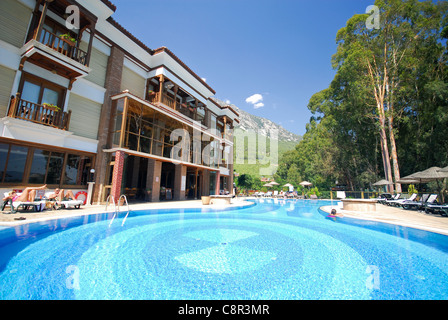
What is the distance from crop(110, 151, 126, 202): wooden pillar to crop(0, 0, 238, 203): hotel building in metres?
0.05

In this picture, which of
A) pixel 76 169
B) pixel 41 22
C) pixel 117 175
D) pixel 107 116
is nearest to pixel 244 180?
pixel 117 175

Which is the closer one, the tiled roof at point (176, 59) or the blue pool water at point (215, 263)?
the blue pool water at point (215, 263)

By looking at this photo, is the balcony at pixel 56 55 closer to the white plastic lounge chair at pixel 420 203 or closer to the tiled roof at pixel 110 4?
the tiled roof at pixel 110 4

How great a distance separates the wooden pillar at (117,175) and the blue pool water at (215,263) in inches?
141

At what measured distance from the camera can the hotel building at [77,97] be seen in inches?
312

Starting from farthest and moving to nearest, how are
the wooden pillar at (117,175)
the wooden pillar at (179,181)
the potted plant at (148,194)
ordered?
the wooden pillar at (179,181) < the potted plant at (148,194) < the wooden pillar at (117,175)

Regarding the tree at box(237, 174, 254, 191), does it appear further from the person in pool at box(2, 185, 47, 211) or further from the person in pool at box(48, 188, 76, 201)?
the person in pool at box(2, 185, 47, 211)

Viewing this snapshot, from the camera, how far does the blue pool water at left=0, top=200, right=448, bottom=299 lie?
258 cm

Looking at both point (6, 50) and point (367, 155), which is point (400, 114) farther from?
point (6, 50)

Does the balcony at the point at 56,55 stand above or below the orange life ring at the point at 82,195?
above

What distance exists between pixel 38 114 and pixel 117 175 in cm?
406

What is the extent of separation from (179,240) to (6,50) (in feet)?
34.8

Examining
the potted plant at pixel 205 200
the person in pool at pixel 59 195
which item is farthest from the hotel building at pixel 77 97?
the potted plant at pixel 205 200

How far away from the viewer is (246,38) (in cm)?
1802
